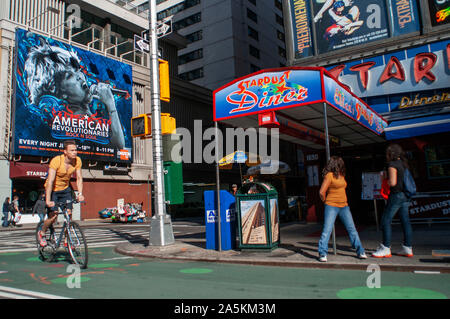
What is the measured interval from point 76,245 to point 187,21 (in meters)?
54.6

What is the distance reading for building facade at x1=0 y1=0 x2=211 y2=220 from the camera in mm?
23609

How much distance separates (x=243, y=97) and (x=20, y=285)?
211 inches

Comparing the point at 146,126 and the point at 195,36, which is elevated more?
the point at 195,36

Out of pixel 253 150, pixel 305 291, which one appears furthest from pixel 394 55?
pixel 305 291

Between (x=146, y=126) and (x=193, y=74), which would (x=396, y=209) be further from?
(x=193, y=74)

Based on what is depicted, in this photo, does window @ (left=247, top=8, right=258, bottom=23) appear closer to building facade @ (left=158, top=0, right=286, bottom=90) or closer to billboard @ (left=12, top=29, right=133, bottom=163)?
building facade @ (left=158, top=0, right=286, bottom=90)

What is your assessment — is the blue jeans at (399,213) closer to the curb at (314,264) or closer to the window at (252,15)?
the curb at (314,264)

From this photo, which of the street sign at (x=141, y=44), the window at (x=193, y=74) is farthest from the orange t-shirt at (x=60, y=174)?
the window at (x=193, y=74)

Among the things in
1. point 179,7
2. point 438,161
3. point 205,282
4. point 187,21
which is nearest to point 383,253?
point 205,282

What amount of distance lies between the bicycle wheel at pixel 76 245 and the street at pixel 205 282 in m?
0.19

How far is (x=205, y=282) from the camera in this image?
4941mm

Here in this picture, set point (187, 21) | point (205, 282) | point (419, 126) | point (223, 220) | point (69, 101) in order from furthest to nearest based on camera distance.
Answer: point (187, 21)
point (69, 101)
point (419, 126)
point (223, 220)
point (205, 282)

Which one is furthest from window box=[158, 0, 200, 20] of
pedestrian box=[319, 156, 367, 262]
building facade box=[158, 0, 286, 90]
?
pedestrian box=[319, 156, 367, 262]

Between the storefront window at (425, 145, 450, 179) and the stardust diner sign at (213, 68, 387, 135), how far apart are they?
500cm
